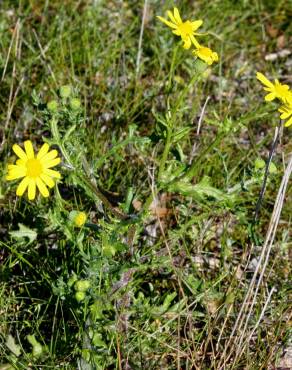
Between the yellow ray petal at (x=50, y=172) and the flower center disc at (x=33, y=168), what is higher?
the flower center disc at (x=33, y=168)

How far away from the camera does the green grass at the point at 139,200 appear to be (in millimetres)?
2312

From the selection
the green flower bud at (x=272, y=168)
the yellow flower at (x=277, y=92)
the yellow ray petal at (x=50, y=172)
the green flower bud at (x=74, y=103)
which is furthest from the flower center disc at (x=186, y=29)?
the yellow ray petal at (x=50, y=172)

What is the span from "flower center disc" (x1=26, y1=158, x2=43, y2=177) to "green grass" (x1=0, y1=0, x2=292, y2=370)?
11 centimetres

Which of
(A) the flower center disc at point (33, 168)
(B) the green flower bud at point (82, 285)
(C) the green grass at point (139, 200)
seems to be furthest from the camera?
(C) the green grass at point (139, 200)

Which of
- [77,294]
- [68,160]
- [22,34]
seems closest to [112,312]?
[77,294]

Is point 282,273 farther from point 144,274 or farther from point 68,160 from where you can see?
point 68,160

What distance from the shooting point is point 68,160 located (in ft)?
7.47

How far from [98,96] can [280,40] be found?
1348mm

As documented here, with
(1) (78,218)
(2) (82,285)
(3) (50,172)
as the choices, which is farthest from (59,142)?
(2) (82,285)

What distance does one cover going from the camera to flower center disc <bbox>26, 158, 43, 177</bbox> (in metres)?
2.21

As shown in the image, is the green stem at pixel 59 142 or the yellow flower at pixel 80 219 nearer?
the yellow flower at pixel 80 219

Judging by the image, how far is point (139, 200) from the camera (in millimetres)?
3033

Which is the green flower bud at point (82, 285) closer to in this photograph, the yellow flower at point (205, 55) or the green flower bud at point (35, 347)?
the green flower bud at point (35, 347)

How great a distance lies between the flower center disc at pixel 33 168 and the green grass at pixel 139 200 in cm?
11
